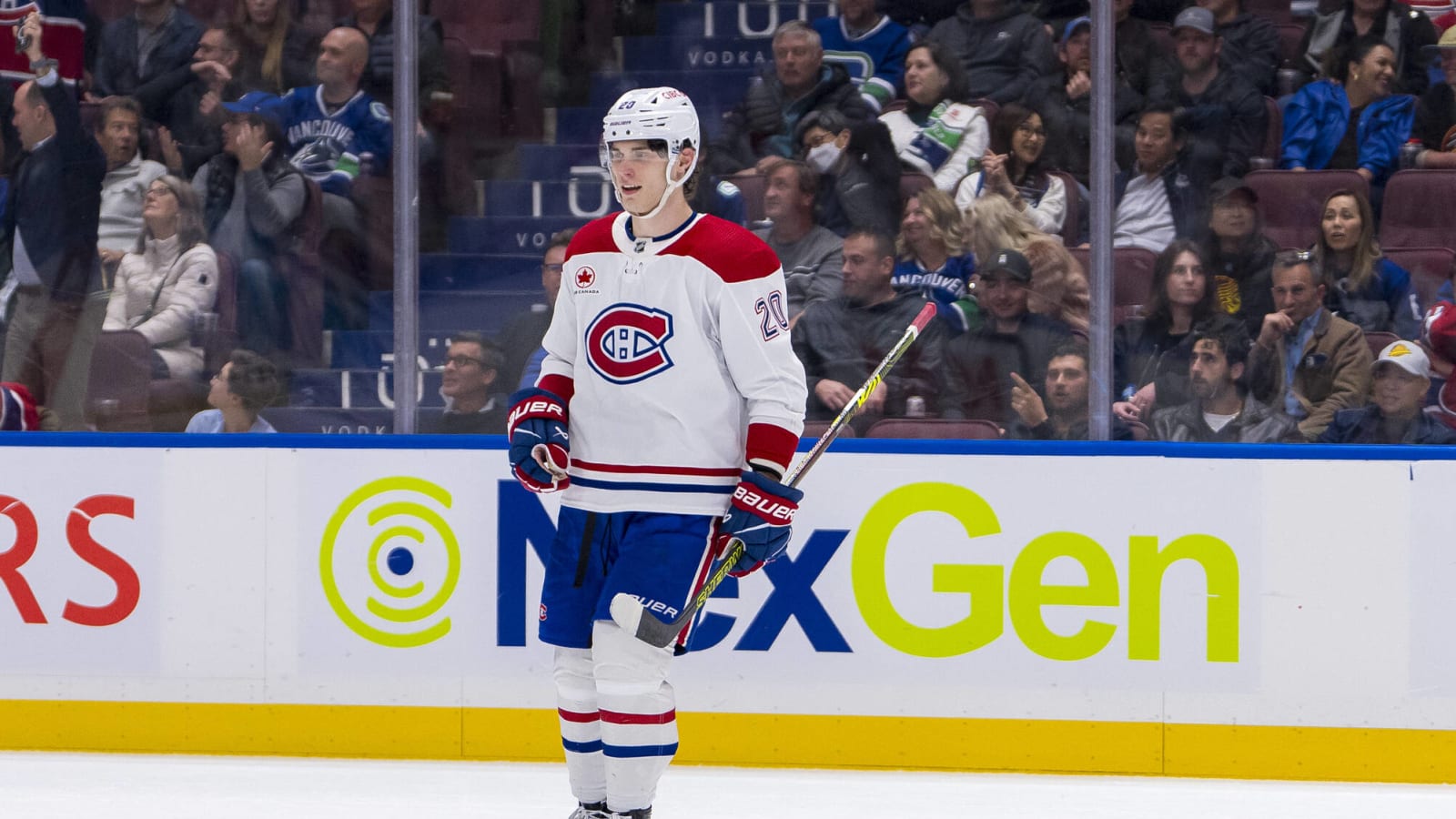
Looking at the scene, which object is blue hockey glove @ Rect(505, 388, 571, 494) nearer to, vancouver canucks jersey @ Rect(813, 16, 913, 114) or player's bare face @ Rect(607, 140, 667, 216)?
player's bare face @ Rect(607, 140, 667, 216)

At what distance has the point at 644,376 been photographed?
2566 mm

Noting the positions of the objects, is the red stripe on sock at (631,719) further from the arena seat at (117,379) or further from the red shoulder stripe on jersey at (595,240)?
the arena seat at (117,379)

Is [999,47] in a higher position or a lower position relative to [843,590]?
higher

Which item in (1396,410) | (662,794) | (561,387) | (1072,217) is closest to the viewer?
(561,387)

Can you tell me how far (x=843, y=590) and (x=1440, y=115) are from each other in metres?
1.60

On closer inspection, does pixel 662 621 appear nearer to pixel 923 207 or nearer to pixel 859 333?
pixel 859 333

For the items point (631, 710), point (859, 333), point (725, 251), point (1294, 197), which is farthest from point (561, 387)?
point (1294, 197)

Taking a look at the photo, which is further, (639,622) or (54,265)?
(54,265)

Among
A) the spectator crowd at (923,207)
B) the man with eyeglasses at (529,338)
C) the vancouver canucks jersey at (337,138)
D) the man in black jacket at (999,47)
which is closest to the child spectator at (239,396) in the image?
the spectator crowd at (923,207)

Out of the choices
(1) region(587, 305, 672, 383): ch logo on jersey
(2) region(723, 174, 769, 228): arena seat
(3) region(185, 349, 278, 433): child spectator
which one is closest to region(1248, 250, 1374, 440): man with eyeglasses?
(2) region(723, 174, 769, 228): arena seat

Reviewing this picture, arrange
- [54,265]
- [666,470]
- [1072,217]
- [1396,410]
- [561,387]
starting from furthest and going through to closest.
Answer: [54,265] → [1072,217] → [1396,410] → [561,387] → [666,470]

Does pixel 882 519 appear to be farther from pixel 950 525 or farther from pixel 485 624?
pixel 485 624

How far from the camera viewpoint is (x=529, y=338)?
11.5 ft

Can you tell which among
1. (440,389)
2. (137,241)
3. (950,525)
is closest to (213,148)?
(137,241)
